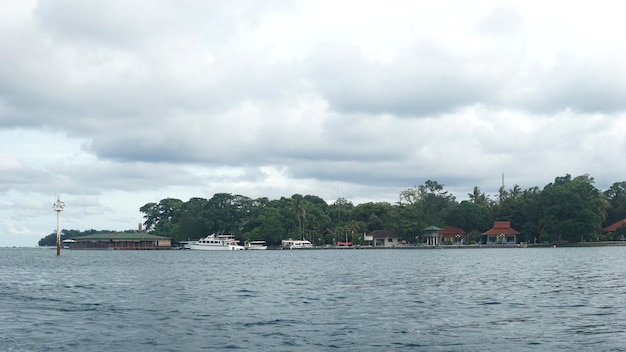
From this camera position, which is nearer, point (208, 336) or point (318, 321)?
point (208, 336)

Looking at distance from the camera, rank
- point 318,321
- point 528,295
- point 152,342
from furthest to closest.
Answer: point 528,295
point 318,321
point 152,342

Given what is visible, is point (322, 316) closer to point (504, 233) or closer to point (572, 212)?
point (572, 212)

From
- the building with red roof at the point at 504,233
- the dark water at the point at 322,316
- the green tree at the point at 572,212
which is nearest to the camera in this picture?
the dark water at the point at 322,316

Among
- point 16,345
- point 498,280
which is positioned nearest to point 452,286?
point 498,280

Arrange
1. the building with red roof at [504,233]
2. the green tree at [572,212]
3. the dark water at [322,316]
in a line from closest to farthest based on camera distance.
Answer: the dark water at [322,316] → the green tree at [572,212] → the building with red roof at [504,233]

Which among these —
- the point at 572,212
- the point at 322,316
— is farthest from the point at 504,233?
the point at 322,316

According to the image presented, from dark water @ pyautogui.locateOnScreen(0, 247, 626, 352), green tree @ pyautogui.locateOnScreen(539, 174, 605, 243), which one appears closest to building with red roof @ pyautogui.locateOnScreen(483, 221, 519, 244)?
green tree @ pyautogui.locateOnScreen(539, 174, 605, 243)

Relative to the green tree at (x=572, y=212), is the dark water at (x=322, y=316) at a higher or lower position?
lower

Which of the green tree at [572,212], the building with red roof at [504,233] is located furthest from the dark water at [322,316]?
the building with red roof at [504,233]

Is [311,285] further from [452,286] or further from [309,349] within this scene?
[309,349]

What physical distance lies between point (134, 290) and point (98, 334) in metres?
22.0

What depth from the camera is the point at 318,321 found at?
3222cm

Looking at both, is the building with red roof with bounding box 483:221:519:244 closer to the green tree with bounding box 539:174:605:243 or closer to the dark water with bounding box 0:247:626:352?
the green tree with bounding box 539:174:605:243

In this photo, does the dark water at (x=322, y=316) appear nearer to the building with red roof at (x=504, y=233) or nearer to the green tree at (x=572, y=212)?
the green tree at (x=572, y=212)
